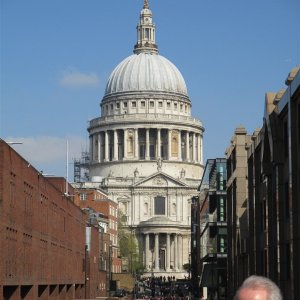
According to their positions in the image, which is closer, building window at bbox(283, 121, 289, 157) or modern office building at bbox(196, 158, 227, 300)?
building window at bbox(283, 121, 289, 157)

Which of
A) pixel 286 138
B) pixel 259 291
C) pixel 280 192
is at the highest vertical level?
pixel 286 138

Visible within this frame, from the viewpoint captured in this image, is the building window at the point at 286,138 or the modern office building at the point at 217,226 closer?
the building window at the point at 286,138

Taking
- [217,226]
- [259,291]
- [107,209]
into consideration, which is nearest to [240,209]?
[217,226]

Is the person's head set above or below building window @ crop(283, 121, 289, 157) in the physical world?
below

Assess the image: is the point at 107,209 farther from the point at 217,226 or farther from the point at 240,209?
the point at 240,209

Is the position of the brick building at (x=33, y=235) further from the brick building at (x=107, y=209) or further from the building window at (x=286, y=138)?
the brick building at (x=107, y=209)

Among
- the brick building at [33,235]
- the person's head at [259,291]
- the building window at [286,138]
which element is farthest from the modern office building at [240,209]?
the person's head at [259,291]

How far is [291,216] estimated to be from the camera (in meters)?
33.5

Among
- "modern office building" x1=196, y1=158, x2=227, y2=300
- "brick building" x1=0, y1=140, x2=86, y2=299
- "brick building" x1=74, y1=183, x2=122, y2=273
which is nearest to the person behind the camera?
"brick building" x1=0, y1=140, x2=86, y2=299

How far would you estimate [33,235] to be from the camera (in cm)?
5712

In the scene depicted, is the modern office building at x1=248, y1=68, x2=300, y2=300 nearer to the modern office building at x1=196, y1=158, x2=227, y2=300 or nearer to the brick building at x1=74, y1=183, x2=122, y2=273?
the modern office building at x1=196, y1=158, x2=227, y2=300

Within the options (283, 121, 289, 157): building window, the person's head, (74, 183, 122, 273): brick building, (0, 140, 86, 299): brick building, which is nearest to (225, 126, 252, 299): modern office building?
(0, 140, 86, 299): brick building

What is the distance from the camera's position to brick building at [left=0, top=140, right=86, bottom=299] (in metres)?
46.4

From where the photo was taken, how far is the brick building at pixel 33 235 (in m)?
46.4
